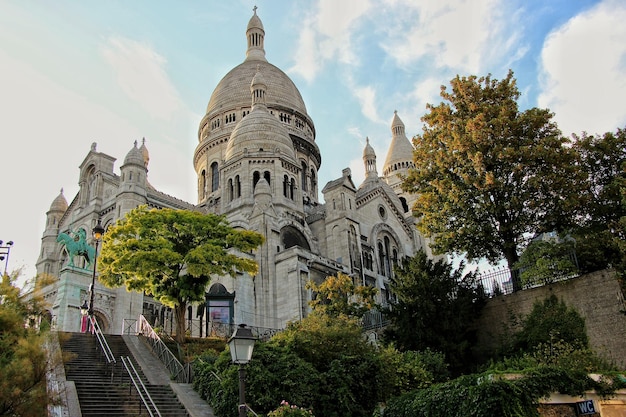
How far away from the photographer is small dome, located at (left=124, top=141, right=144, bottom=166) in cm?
4366

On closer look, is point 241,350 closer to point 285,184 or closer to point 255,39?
point 285,184

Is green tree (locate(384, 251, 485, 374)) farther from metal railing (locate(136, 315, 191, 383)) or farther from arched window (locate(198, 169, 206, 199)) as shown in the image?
arched window (locate(198, 169, 206, 199))

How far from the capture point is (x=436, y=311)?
2383 centimetres

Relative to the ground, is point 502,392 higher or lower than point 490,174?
lower

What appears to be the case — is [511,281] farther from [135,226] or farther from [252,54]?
[252,54]

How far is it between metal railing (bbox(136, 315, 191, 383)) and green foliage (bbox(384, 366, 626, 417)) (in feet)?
25.4

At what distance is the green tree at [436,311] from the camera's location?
2341 cm

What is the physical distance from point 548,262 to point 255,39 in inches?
2532

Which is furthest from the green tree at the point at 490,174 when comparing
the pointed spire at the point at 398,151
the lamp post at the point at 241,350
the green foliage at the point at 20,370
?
the pointed spire at the point at 398,151

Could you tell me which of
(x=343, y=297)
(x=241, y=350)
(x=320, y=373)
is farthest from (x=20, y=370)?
(x=343, y=297)

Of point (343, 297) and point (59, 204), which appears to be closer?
point (343, 297)

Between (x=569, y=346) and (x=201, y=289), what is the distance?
15021 mm

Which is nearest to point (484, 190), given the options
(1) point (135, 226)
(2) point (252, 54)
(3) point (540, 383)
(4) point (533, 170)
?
(4) point (533, 170)

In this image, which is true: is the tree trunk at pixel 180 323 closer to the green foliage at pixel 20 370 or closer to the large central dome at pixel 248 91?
the green foliage at pixel 20 370
